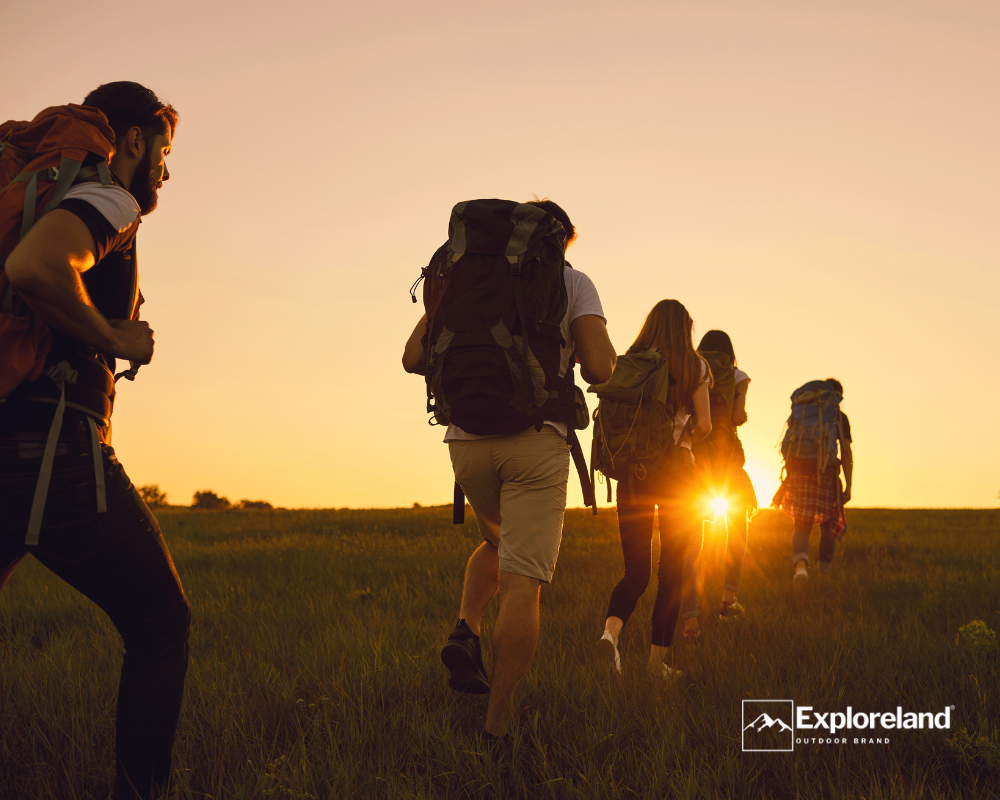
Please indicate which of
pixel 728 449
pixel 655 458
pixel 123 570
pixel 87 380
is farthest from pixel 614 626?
pixel 87 380

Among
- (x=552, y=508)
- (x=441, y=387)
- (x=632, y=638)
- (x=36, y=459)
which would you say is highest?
(x=441, y=387)

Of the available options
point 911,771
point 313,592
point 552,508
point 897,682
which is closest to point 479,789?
point 552,508

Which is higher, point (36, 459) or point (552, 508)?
point (36, 459)

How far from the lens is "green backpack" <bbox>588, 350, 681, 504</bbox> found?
4.66m

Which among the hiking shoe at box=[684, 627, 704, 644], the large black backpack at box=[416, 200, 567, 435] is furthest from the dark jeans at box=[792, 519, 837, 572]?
the large black backpack at box=[416, 200, 567, 435]

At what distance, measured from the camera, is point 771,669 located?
423 cm

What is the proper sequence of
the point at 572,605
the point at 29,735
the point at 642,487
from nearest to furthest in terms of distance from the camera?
1. the point at 29,735
2. the point at 642,487
3. the point at 572,605

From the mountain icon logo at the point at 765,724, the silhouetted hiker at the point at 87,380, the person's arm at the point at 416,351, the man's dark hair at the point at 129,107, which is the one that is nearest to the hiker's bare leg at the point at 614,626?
the mountain icon logo at the point at 765,724

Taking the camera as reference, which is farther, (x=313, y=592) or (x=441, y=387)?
(x=313, y=592)

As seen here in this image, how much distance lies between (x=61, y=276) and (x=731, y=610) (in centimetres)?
621

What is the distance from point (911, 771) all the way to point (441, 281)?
2995 millimetres

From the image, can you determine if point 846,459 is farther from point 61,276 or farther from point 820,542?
point 61,276

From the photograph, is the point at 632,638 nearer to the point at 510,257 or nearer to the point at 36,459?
the point at 510,257

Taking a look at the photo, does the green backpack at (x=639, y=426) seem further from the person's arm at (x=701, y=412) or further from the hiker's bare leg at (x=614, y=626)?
the hiker's bare leg at (x=614, y=626)
